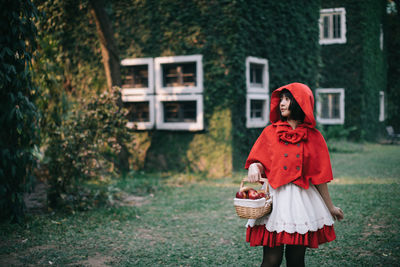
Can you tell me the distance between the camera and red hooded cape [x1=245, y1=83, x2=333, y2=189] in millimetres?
2779

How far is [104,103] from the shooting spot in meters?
6.85

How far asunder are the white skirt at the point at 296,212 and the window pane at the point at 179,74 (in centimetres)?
680

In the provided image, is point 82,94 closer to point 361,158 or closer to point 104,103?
point 104,103

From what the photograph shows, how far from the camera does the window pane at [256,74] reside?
9711 millimetres

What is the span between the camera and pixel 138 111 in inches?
399

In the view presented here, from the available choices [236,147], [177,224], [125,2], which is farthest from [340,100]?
[177,224]

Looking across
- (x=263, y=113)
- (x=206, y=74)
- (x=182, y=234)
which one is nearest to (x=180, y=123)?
(x=206, y=74)

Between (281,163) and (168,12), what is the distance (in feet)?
24.6

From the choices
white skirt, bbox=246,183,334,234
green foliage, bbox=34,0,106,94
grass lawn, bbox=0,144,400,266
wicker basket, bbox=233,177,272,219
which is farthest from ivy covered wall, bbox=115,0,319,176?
wicker basket, bbox=233,177,272,219

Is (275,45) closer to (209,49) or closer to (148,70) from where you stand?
(209,49)

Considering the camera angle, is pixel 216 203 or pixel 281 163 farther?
pixel 216 203

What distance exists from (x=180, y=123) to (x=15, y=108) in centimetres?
491

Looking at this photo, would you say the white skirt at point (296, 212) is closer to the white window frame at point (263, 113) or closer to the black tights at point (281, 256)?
the black tights at point (281, 256)

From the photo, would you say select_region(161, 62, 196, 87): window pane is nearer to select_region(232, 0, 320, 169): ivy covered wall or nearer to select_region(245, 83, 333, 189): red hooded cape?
select_region(232, 0, 320, 169): ivy covered wall
